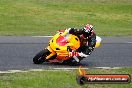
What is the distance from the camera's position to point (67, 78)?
384 inches

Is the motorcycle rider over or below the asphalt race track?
over

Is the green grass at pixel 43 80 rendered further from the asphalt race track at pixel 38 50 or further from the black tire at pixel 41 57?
the black tire at pixel 41 57

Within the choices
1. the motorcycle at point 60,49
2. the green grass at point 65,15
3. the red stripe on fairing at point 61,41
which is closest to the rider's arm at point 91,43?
the motorcycle at point 60,49

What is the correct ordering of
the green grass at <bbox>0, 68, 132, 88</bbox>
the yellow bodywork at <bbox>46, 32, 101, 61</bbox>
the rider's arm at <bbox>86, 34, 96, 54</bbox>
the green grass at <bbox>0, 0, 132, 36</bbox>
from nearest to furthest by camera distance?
the green grass at <bbox>0, 68, 132, 88</bbox>, the yellow bodywork at <bbox>46, 32, 101, 61</bbox>, the rider's arm at <bbox>86, 34, 96, 54</bbox>, the green grass at <bbox>0, 0, 132, 36</bbox>

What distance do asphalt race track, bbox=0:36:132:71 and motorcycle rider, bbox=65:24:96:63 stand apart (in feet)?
1.19

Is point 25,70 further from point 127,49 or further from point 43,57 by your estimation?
point 127,49

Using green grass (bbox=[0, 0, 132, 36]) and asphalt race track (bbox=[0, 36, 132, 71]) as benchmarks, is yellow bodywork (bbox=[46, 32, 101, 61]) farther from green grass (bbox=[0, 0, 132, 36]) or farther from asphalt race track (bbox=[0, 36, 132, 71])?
green grass (bbox=[0, 0, 132, 36])

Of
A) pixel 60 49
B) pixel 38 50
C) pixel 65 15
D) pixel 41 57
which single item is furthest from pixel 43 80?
pixel 65 15

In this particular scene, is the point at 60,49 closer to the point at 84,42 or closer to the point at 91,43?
the point at 84,42

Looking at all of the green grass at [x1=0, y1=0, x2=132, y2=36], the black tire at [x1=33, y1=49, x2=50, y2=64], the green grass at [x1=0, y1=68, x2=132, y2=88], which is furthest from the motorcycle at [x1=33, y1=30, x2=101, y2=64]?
the green grass at [x1=0, y1=0, x2=132, y2=36]

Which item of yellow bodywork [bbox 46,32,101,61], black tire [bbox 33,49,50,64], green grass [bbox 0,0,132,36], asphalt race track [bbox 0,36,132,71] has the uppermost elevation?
yellow bodywork [bbox 46,32,101,61]

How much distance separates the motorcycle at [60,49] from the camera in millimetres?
12586

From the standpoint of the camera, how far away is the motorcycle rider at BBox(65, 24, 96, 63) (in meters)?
12.6

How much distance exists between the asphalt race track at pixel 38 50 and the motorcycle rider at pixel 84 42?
363 mm
